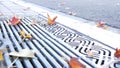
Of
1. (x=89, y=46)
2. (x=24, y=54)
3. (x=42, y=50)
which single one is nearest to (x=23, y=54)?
(x=24, y=54)

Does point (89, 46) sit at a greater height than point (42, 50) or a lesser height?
lesser

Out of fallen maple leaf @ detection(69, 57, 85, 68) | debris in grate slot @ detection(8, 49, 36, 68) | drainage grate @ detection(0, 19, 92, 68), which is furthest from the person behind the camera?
debris in grate slot @ detection(8, 49, 36, 68)

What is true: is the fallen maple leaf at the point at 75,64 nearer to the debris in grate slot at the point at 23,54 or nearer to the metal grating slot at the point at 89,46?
the metal grating slot at the point at 89,46

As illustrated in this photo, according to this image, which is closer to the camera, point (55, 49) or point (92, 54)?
point (92, 54)

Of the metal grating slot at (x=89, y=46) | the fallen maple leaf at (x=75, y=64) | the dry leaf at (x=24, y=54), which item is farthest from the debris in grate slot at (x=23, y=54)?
the metal grating slot at (x=89, y=46)

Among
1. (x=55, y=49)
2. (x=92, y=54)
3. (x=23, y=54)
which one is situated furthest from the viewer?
(x=55, y=49)

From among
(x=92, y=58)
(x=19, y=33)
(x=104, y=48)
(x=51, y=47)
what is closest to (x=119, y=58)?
(x=92, y=58)

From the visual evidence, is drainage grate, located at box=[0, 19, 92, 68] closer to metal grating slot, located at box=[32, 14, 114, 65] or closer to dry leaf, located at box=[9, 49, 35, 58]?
dry leaf, located at box=[9, 49, 35, 58]

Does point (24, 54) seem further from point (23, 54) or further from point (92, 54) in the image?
point (92, 54)

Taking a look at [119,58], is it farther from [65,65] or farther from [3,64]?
[3,64]

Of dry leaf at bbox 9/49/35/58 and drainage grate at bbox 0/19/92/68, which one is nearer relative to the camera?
drainage grate at bbox 0/19/92/68

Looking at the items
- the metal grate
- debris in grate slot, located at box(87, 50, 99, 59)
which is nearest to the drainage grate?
the metal grate

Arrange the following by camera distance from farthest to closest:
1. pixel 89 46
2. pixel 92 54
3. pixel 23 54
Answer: pixel 89 46 → pixel 92 54 → pixel 23 54
